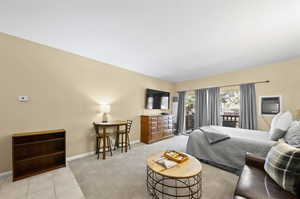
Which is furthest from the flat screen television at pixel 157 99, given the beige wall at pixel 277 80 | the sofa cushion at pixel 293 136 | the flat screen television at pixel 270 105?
the sofa cushion at pixel 293 136

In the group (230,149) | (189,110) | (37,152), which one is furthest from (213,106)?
(37,152)

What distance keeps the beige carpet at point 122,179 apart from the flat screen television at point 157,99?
2.07 m

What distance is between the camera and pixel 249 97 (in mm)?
3475

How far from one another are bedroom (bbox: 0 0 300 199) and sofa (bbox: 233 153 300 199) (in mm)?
46

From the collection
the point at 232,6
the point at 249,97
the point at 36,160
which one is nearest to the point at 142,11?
the point at 232,6

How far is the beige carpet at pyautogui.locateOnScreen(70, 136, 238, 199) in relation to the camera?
1.64 m

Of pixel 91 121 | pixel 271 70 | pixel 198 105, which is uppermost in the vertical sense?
pixel 271 70

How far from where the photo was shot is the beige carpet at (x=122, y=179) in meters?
1.64

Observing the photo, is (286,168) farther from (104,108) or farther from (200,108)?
(200,108)

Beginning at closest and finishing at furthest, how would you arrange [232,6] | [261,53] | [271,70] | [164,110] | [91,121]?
[232,6]
[261,53]
[91,121]
[271,70]
[164,110]

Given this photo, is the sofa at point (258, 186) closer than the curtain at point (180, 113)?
Yes

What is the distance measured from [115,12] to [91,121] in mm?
2487

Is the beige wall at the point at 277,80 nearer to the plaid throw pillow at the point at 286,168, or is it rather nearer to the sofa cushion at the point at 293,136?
the sofa cushion at the point at 293,136

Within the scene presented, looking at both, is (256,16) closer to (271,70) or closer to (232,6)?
(232,6)
